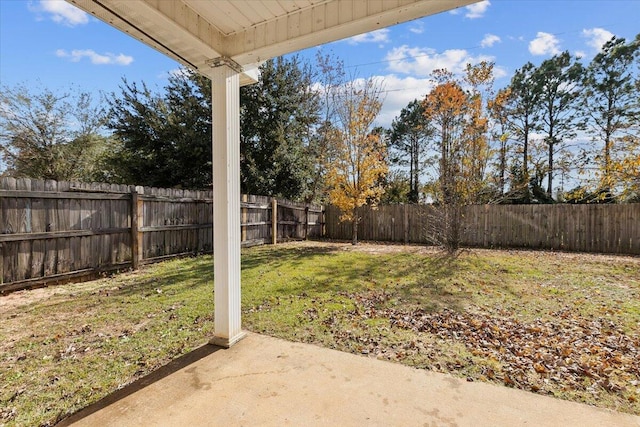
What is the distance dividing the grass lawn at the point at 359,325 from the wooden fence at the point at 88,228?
0.36 meters

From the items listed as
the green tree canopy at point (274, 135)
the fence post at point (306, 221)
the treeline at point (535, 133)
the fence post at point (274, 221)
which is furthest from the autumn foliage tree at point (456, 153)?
the green tree canopy at point (274, 135)

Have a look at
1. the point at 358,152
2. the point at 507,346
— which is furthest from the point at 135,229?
the point at 358,152

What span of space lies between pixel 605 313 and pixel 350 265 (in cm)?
408

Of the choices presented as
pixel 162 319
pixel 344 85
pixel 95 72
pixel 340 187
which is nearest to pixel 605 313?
pixel 162 319

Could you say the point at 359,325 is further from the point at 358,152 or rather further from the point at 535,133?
the point at 535,133

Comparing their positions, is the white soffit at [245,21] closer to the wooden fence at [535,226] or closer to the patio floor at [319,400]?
the patio floor at [319,400]

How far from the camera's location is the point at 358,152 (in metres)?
9.45

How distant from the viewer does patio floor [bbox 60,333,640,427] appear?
5.55 feet

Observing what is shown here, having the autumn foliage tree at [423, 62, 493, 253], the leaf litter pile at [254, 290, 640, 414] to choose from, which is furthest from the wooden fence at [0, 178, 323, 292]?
the autumn foliage tree at [423, 62, 493, 253]

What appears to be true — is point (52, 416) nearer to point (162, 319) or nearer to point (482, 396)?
point (162, 319)

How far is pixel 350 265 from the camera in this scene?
6.46m

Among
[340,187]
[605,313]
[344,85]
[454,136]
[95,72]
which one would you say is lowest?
[605,313]

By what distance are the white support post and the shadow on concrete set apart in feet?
0.52

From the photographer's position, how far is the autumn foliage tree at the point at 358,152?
9.42 meters
